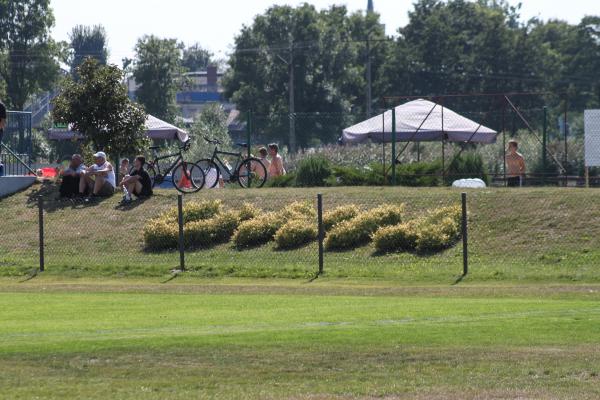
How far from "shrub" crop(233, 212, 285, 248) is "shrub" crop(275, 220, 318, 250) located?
0.48m

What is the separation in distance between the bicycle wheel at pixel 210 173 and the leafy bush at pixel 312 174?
7.18 feet

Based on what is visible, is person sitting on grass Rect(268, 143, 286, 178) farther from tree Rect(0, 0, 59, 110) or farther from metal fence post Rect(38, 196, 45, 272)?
tree Rect(0, 0, 59, 110)

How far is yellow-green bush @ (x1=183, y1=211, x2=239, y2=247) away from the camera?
1083 inches

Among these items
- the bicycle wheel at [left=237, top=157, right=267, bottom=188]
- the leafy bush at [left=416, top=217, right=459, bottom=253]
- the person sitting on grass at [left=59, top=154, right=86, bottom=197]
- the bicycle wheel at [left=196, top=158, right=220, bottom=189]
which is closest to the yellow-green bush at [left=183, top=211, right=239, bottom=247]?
the bicycle wheel at [left=196, top=158, right=220, bottom=189]

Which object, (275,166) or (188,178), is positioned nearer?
(188,178)

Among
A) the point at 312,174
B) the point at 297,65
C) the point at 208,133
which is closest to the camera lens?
the point at 312,174

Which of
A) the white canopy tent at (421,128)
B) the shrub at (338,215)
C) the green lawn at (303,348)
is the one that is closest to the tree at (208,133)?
the white canopy tent at (421,128)

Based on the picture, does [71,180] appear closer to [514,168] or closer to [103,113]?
[103,113]

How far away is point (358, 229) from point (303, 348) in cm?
1302

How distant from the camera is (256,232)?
2722 centimetres

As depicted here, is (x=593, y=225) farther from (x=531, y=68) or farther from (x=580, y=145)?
(x=531, y=68)

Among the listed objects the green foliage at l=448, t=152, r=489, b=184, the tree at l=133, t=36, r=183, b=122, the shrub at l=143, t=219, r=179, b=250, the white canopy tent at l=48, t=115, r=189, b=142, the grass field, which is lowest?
the grass field

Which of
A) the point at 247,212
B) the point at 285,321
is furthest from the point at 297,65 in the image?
the point at 285,321

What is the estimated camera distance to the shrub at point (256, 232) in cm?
2722
